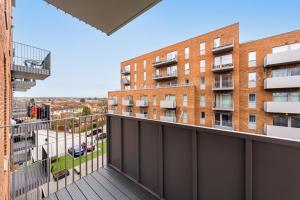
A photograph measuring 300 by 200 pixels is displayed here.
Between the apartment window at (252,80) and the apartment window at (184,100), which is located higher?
the apartment window at (252,80)

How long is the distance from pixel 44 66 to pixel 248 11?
1006 centimetres

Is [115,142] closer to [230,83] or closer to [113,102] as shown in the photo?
[230,83]

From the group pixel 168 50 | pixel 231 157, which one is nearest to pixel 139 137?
pixel 231 157

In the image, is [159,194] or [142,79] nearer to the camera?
[159,194]

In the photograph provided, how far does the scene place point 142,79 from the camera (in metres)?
19.4

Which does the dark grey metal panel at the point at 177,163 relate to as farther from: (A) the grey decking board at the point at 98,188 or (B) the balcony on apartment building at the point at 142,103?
(B) the balcony on apartment building at the point at 142,103

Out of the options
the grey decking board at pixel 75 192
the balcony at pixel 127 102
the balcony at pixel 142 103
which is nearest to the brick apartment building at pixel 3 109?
the grey decking board at pixel 75 192

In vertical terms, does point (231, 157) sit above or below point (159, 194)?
above

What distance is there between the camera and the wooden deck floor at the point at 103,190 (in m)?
1.96

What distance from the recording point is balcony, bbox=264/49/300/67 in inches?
369

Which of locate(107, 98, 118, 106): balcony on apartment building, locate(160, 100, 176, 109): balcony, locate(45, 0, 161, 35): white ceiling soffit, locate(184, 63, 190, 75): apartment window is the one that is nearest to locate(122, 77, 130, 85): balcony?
locate(107, 98, 118, 106): balcony on apartment building

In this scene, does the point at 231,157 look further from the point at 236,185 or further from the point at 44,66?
the point at 44,66

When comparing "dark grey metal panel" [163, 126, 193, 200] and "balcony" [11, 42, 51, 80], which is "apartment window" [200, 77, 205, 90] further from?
"dark grey metal panel" [163, 126, 193, 200]

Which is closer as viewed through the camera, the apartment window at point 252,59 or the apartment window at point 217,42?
the apartment window at point 252,59
